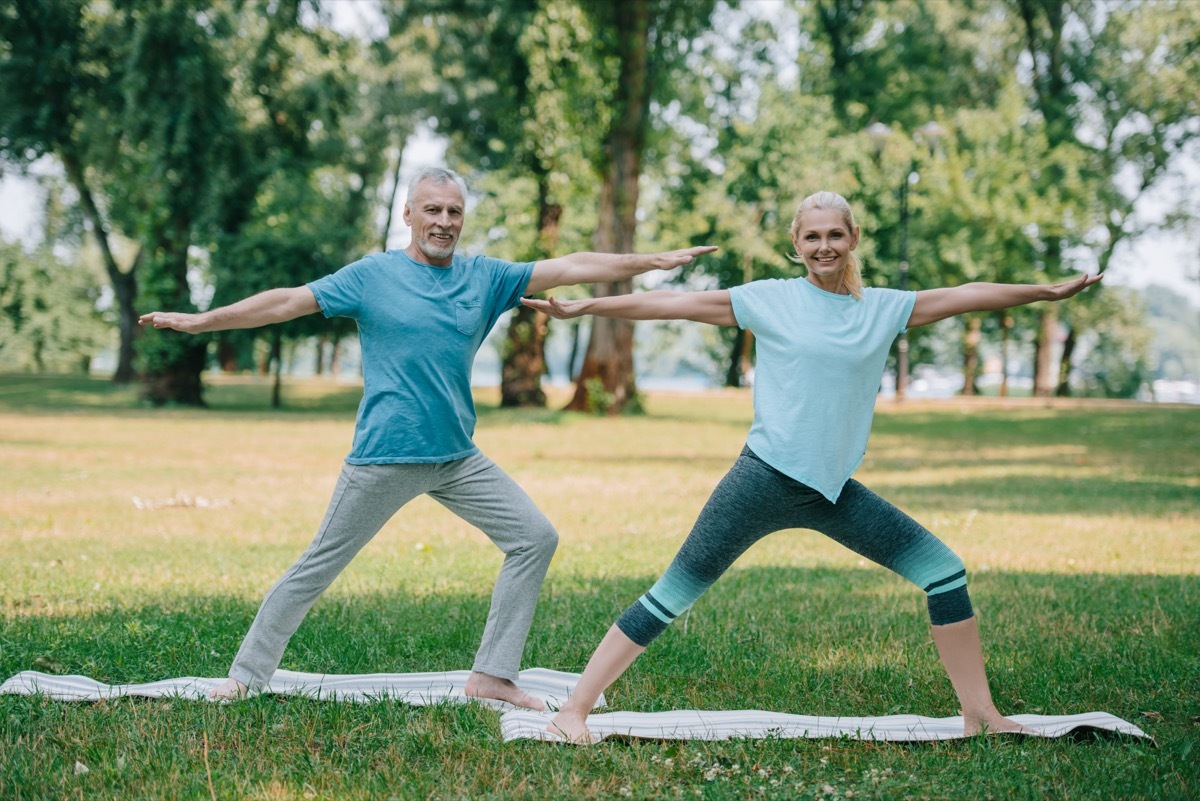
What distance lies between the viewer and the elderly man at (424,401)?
470 centimetres

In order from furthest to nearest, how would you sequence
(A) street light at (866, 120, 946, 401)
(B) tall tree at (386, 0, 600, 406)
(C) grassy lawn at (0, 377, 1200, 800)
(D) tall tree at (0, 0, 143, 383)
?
(A) street light at (866, 120, 946, 401), (D) tall tree at (0, 0, 143, 383), (B) tall tree at (386, 0, 600, 406), (C) grassy lawn at (0, 377, 1200, 800)

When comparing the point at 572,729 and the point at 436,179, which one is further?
the point at 436,179

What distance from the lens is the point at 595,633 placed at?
6379mm

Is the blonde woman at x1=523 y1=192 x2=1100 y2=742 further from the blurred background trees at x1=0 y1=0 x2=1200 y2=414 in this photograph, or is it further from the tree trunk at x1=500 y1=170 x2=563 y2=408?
the tree trunk at x1=500 y1=170 x2=563 y2=408

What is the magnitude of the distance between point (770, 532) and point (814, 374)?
2.11 feet

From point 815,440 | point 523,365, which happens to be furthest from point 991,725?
point 523,365

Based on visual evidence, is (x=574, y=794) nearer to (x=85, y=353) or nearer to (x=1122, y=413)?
(x=1122, y=413)

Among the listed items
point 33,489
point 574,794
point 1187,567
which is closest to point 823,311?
point 574,794

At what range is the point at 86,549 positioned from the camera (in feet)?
30.1

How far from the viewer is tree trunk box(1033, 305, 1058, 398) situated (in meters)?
42.0

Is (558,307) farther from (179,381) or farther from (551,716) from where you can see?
(179,381)

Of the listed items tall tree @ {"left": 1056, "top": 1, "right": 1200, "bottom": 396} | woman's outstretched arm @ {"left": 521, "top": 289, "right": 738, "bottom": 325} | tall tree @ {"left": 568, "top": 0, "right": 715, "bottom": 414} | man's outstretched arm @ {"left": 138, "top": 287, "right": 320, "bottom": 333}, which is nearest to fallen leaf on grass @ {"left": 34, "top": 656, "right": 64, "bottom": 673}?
man's outstretched arm @ {"left": 138, "top": 287, "right": 320, "bottom": 333}

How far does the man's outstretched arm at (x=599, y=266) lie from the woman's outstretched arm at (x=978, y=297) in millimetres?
918

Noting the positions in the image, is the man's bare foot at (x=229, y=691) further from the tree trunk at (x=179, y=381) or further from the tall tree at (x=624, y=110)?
the tree trunk at (x=179, y=381)
